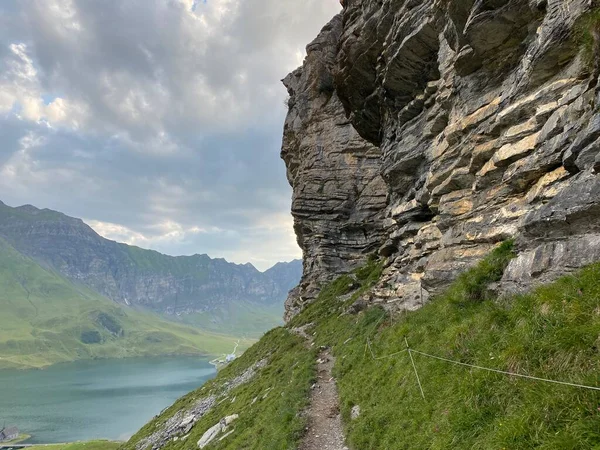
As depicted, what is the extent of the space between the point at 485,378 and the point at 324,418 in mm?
8738

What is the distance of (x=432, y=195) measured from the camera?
21.2m

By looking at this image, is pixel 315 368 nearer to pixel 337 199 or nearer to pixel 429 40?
pixel 429 40

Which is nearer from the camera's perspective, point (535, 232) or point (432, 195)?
point (535, 232)

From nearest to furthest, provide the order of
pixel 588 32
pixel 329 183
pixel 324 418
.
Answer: pixel 588 32 < pixel 324 418 < pixel 329 183

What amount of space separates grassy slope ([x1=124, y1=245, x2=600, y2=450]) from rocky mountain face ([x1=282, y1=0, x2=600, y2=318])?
135cm

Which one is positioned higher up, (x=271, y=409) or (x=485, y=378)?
(x=485, y=378)

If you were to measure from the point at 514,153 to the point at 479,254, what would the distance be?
4236mm

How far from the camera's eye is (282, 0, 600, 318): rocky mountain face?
10273 millimetres

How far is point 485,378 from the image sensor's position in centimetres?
841

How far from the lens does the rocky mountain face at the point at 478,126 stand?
1027cm

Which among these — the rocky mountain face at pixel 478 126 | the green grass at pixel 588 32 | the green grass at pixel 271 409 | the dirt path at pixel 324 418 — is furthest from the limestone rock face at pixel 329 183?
the green grass at pixel 588 32

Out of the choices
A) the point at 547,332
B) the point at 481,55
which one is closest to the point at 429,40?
the point at 481,55

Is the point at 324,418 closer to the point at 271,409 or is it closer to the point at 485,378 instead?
the point at 271,409

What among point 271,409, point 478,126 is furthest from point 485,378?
point 478,126
